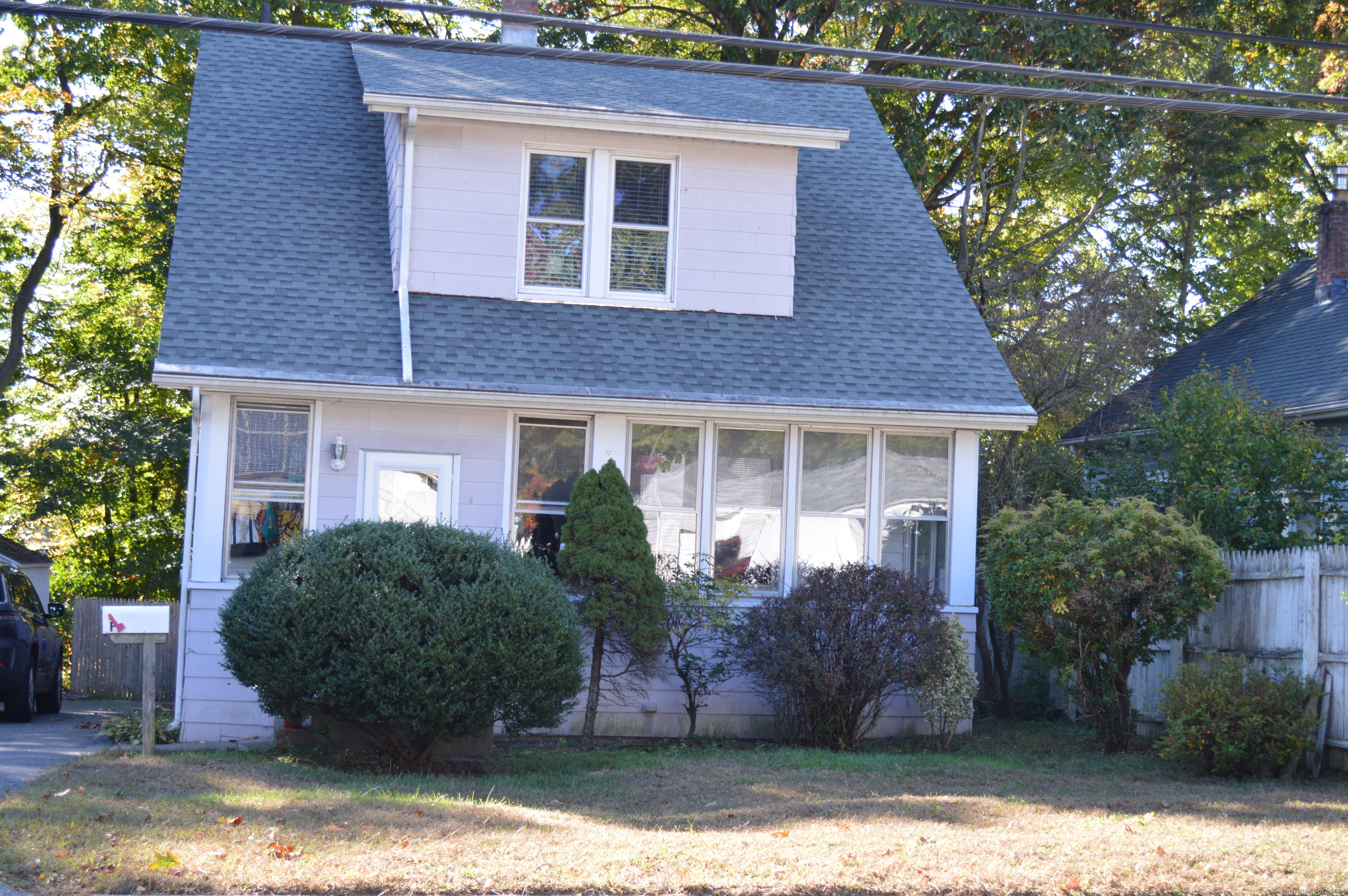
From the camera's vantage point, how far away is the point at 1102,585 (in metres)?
10.4

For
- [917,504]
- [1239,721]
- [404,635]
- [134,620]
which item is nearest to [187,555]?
[134,620]

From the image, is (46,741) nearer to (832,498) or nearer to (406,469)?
(406,469)

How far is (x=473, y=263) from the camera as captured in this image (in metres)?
12.2

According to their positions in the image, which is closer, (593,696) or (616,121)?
(593,696)

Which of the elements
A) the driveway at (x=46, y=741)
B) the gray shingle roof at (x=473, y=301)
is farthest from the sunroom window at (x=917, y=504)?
the driveway at (x=46, y=741)

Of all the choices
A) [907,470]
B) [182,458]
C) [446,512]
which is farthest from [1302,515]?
[182,458]

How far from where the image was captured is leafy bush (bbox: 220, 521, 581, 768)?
838 centimetres

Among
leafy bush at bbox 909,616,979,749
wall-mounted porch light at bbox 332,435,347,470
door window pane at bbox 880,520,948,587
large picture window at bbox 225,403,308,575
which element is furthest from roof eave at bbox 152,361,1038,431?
leafy bush at bbox 909,616,979,749

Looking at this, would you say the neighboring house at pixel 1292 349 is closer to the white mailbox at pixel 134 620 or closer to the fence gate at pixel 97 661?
the white mailbox at pixel 134 620

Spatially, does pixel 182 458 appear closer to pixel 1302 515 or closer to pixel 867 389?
pixel 867 389

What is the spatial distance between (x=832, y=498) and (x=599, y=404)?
102 inches

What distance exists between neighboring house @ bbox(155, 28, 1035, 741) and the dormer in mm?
29

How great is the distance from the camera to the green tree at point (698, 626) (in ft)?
36.6

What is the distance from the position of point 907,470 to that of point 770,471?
1.41m
